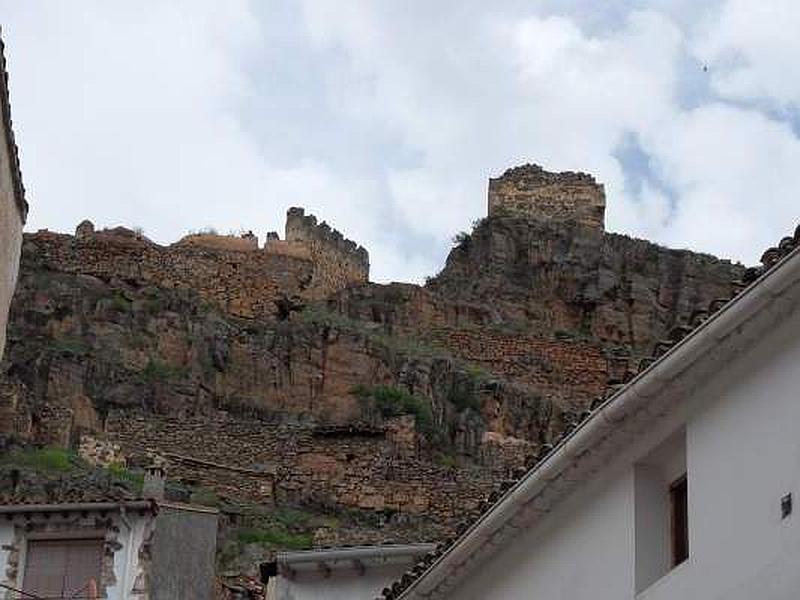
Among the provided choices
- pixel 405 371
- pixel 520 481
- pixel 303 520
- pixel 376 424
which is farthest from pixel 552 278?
pixel 520 481

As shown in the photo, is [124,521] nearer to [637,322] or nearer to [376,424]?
[376,424]

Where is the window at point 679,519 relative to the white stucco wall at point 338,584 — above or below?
below

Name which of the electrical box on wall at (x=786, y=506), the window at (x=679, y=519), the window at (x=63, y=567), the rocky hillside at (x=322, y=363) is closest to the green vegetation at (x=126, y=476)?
the rocky hillside at (x=322, y=363)

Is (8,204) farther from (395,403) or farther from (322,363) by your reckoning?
(322,363)

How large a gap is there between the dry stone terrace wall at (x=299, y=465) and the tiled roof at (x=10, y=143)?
31.9 m

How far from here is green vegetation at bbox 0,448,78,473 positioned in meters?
54.1

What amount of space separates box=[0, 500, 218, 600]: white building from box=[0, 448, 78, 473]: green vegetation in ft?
80.3

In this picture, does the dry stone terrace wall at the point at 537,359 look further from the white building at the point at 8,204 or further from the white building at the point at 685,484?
the white building at the point at 685,484

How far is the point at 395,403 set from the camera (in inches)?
2657

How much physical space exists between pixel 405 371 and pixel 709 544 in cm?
5445

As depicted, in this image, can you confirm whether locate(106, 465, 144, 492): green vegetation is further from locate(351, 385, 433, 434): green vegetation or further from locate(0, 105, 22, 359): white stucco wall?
locate(0, 105, 22, 359): white stucco wall

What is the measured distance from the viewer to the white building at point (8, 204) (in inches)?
968

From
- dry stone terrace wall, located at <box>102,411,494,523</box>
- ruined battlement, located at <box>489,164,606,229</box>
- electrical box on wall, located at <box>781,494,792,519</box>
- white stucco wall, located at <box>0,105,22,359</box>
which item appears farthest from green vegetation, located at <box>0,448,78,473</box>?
electrical box on wall, located at <box>781,494,792,519</box>

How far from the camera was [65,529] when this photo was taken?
93.5 feet
